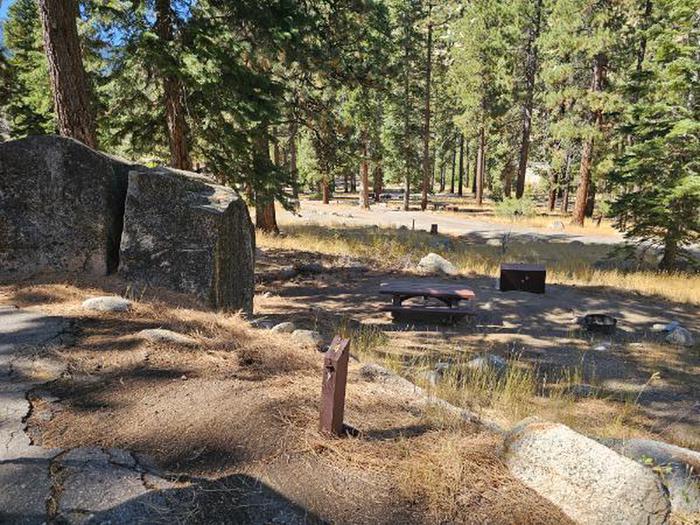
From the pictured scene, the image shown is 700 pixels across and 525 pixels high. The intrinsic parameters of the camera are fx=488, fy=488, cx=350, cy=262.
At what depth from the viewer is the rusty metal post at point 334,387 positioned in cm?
282

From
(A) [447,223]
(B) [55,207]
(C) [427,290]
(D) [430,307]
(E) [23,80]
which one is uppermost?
(E) [23,80]

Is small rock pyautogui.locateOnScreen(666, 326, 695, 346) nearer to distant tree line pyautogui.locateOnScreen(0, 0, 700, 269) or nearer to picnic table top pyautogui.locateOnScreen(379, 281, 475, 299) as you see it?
picnic table top pyautogui.locateOnScreen(379, 281, 475, 299)

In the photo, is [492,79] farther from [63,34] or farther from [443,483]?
[443,483]

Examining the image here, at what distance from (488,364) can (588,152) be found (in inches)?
845

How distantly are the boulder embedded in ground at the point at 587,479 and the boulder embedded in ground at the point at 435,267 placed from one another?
31.6 feet

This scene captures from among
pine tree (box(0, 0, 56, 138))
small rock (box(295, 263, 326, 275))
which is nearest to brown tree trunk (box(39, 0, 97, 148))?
small rock (box(295, 263, 326, 275))

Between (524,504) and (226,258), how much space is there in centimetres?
460

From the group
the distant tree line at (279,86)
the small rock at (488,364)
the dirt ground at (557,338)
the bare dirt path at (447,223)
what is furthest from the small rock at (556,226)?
the small rock at (488,364)

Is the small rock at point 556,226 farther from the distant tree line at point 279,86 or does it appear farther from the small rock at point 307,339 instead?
the small rock at point 307,339

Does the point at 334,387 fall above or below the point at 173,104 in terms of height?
below

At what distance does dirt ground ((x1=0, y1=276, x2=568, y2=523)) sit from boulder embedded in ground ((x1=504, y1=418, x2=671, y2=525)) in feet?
0.30

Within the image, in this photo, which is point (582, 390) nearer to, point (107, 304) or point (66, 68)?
point (107, 304)

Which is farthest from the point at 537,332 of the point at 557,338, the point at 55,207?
the point at 55,207

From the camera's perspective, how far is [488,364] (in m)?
6.00
